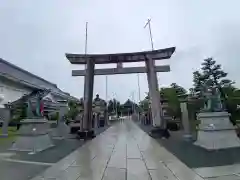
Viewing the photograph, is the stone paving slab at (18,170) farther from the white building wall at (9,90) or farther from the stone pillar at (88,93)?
the white building wall at (9,90)

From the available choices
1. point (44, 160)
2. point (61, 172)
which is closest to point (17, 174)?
point (61, 172)

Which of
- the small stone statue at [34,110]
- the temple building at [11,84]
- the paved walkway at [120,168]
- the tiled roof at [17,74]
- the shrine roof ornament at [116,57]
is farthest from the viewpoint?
the tiled roof at [17,74]

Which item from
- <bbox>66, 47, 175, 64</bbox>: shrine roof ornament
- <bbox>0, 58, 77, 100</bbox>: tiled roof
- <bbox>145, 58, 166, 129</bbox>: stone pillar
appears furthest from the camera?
<bbox>0, 58, 77, 100</bbox>: tiled roof

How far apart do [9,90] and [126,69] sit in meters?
20.6

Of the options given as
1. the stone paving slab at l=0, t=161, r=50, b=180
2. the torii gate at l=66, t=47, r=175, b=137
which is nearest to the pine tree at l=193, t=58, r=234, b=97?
the torii gate at l=66, t=47, r=175, b=137

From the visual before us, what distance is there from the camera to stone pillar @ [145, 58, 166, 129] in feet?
43.7

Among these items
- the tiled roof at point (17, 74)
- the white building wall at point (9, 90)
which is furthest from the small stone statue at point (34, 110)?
the white building wall at point (9, 90)

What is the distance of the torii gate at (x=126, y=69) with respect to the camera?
13.4m

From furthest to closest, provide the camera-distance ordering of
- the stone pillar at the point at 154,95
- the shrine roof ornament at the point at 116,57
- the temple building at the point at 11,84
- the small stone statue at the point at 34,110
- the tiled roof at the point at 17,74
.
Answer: the tiled roof at the point at 17,74 < the temple building at the point at 11,84 < the shrine roof ornament at the point at 116,57 < the stone pillar at the point at 154,95 < the small stone statue at the point at 34,110

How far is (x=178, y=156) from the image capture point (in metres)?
7.54

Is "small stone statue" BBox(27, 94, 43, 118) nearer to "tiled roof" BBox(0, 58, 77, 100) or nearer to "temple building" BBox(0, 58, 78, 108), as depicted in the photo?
"temple building" BBox(0, 58, 78, 108)

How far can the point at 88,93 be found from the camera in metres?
13.9

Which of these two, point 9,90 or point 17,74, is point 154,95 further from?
point 17,74

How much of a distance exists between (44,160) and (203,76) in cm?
2549
